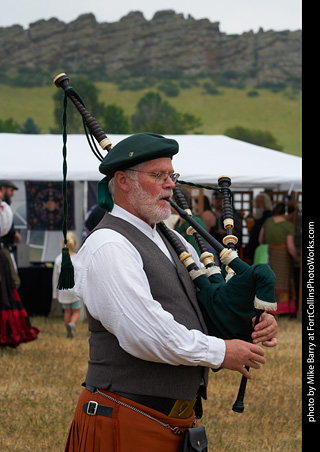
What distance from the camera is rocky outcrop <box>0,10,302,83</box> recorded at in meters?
85.1

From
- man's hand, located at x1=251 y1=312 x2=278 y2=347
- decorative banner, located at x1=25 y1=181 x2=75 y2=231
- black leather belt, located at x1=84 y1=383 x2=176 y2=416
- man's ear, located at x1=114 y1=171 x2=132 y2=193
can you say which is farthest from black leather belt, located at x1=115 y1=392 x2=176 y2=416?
decorative banner, located at x1=25 y1=181 x2=75 y2=231

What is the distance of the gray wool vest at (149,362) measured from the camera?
6.53 ft

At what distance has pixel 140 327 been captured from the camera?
1843 millimetres

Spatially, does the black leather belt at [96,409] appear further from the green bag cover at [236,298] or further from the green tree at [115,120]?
the green tree at [115,120]

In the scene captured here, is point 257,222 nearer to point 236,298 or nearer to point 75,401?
point 75,401

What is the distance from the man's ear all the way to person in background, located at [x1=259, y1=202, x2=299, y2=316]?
692cm

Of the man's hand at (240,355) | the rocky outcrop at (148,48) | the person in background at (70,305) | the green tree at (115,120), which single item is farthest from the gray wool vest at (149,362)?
the rocky outcrop at (148,48)

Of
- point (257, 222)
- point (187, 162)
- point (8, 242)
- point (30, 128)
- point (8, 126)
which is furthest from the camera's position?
point (8, 126)

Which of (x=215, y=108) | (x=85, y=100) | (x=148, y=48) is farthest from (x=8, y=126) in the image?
(x=148, y=48)

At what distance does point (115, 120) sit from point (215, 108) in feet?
50.3

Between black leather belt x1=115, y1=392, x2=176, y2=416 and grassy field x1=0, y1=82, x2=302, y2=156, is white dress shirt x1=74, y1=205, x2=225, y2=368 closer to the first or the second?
black leather belt x1=115, y1=392, x2=176, y2=416

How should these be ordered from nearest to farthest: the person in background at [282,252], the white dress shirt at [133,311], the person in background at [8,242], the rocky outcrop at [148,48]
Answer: the white dress shirt at [133,311], the person in background at [8,242], the person in background at [282,252], the rocky outcrop at [148,48]

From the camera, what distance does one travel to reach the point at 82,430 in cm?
212
